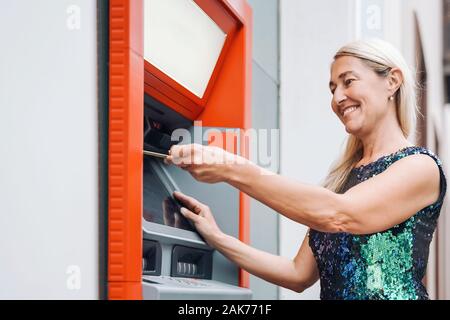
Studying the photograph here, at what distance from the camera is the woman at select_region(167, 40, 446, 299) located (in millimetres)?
1759

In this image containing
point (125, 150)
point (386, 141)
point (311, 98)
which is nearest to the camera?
point (125, 150)

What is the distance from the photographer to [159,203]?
211cm

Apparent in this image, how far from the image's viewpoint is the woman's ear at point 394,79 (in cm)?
201

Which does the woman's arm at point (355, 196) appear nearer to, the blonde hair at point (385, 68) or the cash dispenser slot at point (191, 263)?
the blonde hair at point (385, 68)

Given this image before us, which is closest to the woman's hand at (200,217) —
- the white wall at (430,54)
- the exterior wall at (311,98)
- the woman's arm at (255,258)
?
the woman's arm at (255,258)

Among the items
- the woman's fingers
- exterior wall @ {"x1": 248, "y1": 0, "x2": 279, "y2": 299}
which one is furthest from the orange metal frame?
exterior wall @ {"x1": 248, "y1": 0, "x2": 279, "y2": 299}

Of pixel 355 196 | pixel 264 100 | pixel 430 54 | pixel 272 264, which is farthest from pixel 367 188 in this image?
pixel 430 54

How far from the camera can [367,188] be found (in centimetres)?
A: 184

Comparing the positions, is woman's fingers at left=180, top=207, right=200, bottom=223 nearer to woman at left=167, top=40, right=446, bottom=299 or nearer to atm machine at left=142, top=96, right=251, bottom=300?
atm machine at left=142, top=96, right=251, bottom=300

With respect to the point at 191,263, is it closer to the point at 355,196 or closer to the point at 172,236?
the point at 172,236
